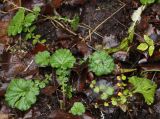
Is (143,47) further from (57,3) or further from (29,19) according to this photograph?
(29,19)

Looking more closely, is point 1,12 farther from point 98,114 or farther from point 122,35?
point 98,114

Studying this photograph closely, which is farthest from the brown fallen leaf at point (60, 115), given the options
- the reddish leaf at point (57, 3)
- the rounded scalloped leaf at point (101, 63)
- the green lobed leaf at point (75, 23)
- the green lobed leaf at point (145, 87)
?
the reddish leaf at point (57, 3)

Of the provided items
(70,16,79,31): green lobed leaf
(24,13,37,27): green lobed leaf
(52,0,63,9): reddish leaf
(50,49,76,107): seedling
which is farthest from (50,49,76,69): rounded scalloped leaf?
(52,0,63,9): reddish leaf

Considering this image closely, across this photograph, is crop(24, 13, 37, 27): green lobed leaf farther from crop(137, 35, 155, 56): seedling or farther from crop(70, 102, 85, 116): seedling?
crop(137, 35, 155, 56): seedling

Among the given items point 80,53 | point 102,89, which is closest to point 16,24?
point 80,53

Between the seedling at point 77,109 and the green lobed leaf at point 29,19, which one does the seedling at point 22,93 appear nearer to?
the seedling at point 77,109

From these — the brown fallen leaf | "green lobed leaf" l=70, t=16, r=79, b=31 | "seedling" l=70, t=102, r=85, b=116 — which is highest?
"green lobed leaf" l=70, t=16, r=79, b=31

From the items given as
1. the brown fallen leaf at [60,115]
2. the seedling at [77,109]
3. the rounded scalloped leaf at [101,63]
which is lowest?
the brown fallen leaf at [60,115]
